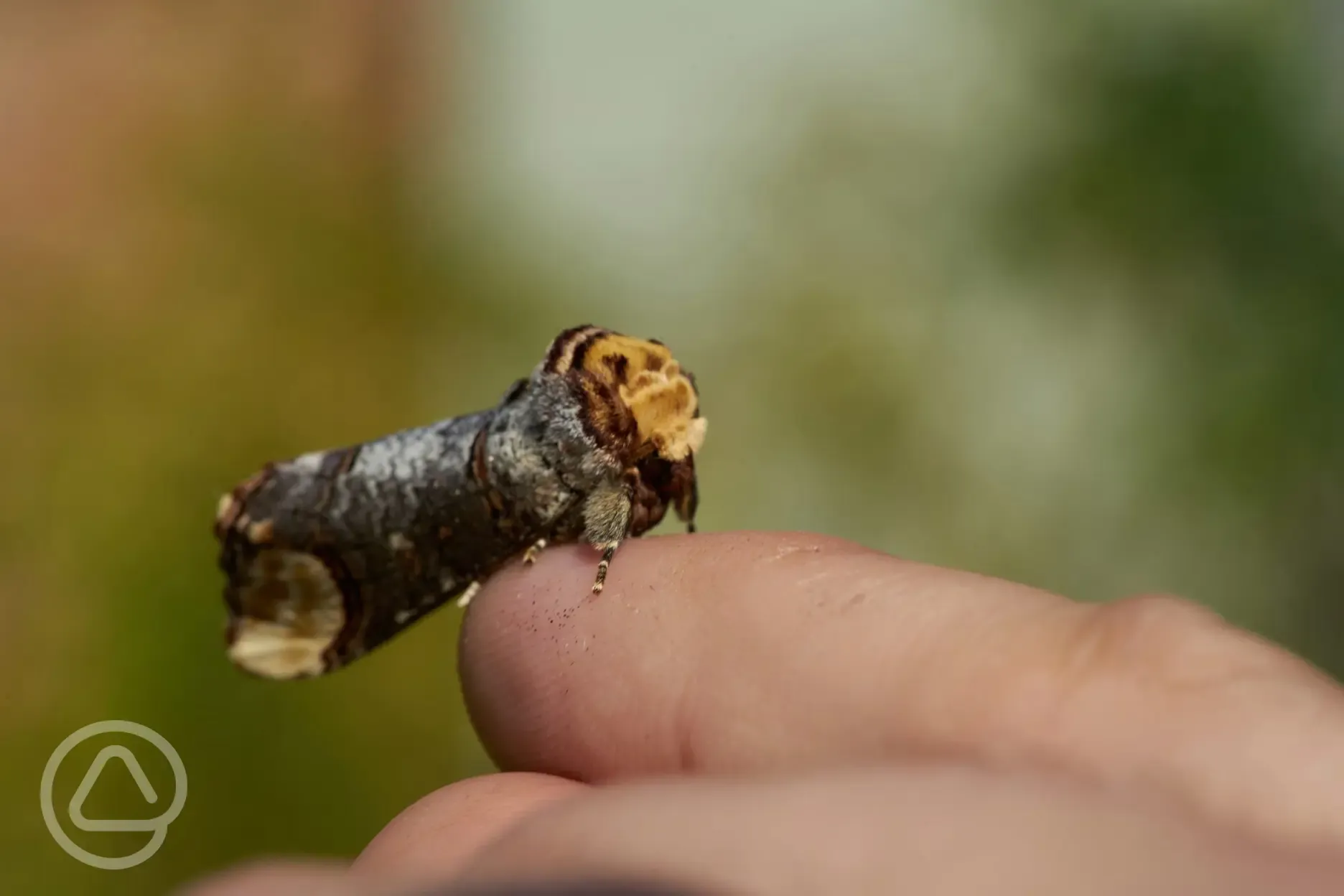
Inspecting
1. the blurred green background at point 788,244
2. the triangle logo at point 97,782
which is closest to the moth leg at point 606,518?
the triangle logo at point 97,782

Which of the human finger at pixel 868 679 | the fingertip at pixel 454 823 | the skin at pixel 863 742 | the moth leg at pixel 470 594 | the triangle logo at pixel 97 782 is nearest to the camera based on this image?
the skin at pixel 863 742

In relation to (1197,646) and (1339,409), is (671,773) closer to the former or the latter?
(1197,646)

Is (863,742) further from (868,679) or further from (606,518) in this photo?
(606,518)

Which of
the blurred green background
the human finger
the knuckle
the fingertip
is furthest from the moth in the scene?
the blurred green background

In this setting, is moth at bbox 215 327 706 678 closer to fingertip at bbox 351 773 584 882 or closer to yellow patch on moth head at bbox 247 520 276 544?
yellow patch on moth head at bbox 247 520 276 544

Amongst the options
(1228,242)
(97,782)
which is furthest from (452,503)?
(1228,242)
